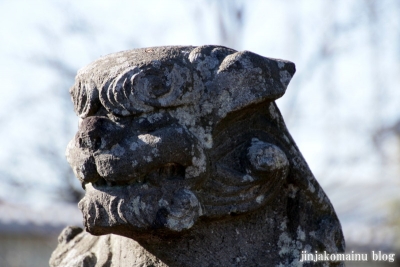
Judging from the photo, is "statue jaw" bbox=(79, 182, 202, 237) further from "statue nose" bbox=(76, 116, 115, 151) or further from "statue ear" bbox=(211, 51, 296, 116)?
"statue ear" bbox=(211, 51, 296, 116)

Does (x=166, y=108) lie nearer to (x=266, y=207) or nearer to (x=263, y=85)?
(x=263, y=85)

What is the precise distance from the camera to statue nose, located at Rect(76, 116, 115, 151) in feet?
5.34

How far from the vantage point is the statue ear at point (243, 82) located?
1701mm

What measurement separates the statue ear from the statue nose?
0.90 feet

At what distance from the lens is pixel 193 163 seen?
165 cm

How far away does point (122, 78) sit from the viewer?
1.64m

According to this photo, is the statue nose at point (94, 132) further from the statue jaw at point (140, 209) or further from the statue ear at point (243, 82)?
the statue ear at point (243, 82)

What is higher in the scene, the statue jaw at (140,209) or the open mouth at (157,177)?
the open mouth at (157,177)

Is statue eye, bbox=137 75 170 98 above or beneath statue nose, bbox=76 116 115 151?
above

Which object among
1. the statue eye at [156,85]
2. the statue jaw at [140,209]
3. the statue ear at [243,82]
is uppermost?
the statue ear at [243,82]

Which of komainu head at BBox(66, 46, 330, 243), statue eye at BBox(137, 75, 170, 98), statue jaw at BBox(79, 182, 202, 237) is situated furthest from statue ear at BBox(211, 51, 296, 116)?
statue jaw at BBox(79, 182, 202, 237)

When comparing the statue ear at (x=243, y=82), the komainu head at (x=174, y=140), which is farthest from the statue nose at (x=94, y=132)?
the statue ear at (x=243, y=82)

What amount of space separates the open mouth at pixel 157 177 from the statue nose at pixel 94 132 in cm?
9

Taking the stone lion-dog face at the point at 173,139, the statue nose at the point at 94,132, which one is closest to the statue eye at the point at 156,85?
the stone lion-dog face at the point at 173,139
